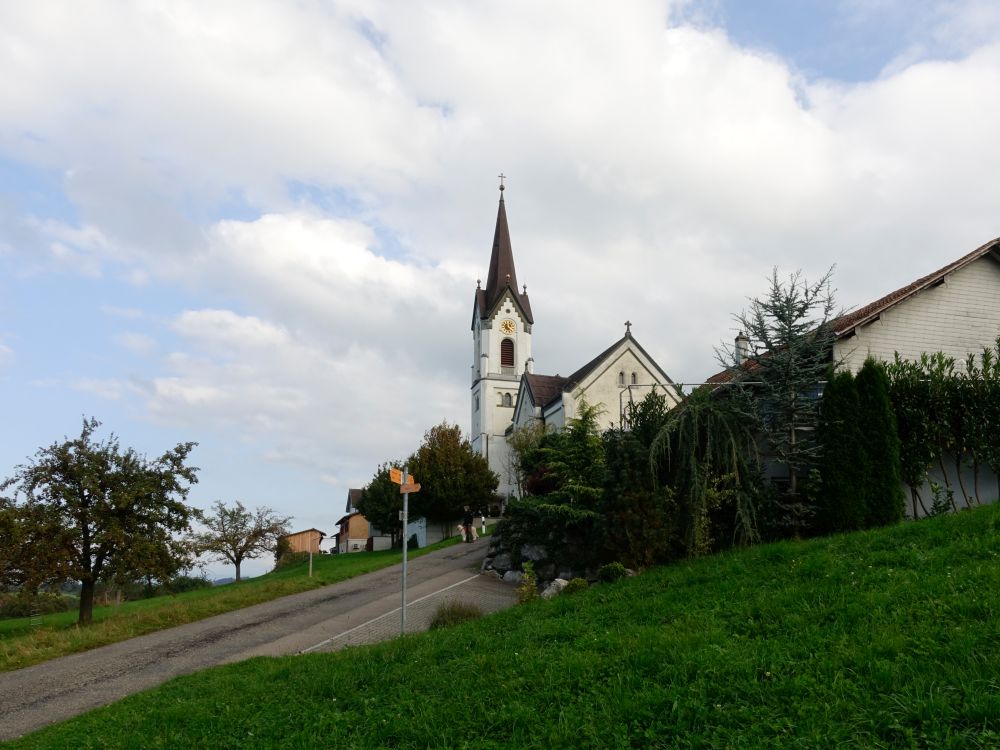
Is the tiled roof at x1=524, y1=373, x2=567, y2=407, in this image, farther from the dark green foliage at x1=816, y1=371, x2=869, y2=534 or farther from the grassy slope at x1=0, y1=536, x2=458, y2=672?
the dark green foliage at x1=816, y1=371, x2=869, y2=534

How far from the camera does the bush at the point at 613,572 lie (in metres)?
15.6

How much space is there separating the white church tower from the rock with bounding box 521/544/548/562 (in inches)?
1531

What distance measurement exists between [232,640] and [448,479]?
99.1 feet

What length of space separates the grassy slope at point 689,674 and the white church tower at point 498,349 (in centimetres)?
5127

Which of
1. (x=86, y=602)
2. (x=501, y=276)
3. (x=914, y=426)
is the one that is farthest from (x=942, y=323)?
(x=501, y=276)

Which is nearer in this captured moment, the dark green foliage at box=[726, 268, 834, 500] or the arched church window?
the dark green foliage at box=[726, 268, 834, 500]

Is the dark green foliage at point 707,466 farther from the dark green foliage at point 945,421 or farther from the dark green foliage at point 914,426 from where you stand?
the dark green foliage at point 945,421

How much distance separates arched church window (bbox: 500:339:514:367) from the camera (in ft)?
224

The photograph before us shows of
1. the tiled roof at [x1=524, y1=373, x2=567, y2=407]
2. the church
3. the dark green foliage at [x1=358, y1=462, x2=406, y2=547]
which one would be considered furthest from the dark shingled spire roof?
the dark green foliage at [x1=358, y1=462, x2=406, y2=547]

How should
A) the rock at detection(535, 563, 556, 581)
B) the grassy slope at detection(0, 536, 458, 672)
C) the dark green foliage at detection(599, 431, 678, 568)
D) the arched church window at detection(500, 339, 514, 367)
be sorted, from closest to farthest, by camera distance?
1. the dark green foliage at detection(599, 431, 678, 568)
2. the grassy slope at detection(0, 536, 458, 672)
3. the rock at detection(535, 563, 556, 581)
4. the arched church window at detection(500, 339, 514, 367)

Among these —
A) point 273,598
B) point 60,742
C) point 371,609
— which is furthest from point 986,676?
point 273,598

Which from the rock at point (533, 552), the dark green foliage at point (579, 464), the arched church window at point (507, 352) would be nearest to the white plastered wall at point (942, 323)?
the dark green foliage at point (579, 464)

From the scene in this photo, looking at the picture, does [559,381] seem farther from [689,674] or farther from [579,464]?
[689,674]

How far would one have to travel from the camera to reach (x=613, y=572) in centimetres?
1575
